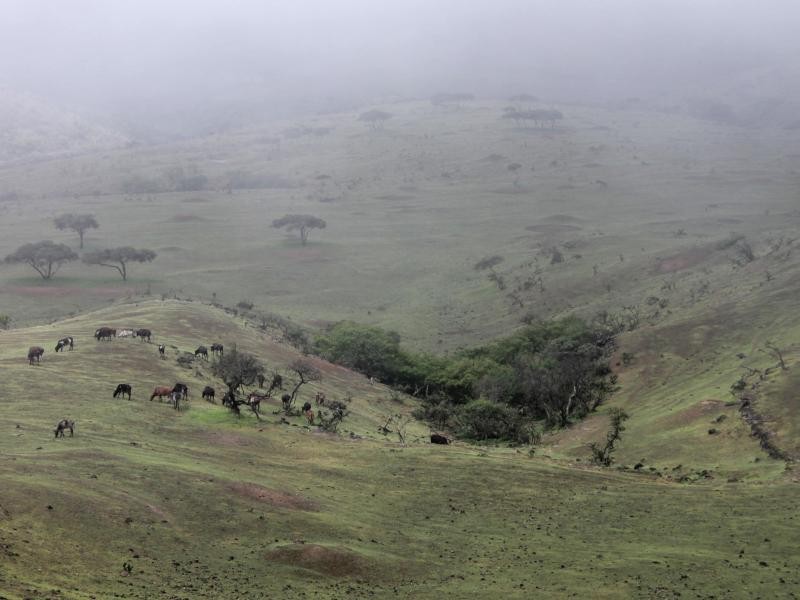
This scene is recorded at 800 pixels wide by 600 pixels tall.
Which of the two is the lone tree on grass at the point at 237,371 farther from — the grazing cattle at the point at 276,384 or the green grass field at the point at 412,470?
the green grass field at the point at 412,470

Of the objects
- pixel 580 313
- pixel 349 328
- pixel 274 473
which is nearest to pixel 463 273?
pixel 580 313

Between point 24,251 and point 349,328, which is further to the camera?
point 24,251

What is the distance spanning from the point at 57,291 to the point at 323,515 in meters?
Result: 85.7

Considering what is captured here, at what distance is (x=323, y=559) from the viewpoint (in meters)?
28.3

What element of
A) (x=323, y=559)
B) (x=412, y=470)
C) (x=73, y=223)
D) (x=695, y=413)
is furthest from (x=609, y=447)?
(x=73, y=223)

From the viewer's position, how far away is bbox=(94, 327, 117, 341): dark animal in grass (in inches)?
2295

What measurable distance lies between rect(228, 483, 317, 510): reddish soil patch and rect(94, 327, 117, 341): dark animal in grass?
27454 mm

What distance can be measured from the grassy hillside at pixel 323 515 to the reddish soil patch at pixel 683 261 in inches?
2352

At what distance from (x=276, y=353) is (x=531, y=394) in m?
20.0

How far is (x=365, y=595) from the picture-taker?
26562mm

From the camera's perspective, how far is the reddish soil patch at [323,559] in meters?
27.9

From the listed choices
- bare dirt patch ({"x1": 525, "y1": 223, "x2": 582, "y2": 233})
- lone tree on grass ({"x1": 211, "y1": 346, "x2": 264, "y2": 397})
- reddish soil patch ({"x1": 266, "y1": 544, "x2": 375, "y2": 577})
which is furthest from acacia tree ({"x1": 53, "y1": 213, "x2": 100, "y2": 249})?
reddish soil patch ({"x1": 266, "y1": 544, "x2": 375, "y2": 577})

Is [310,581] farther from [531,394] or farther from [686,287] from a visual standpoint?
[686,287]

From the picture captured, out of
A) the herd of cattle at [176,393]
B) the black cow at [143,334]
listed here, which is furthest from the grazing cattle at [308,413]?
the black cow at [143,334]
